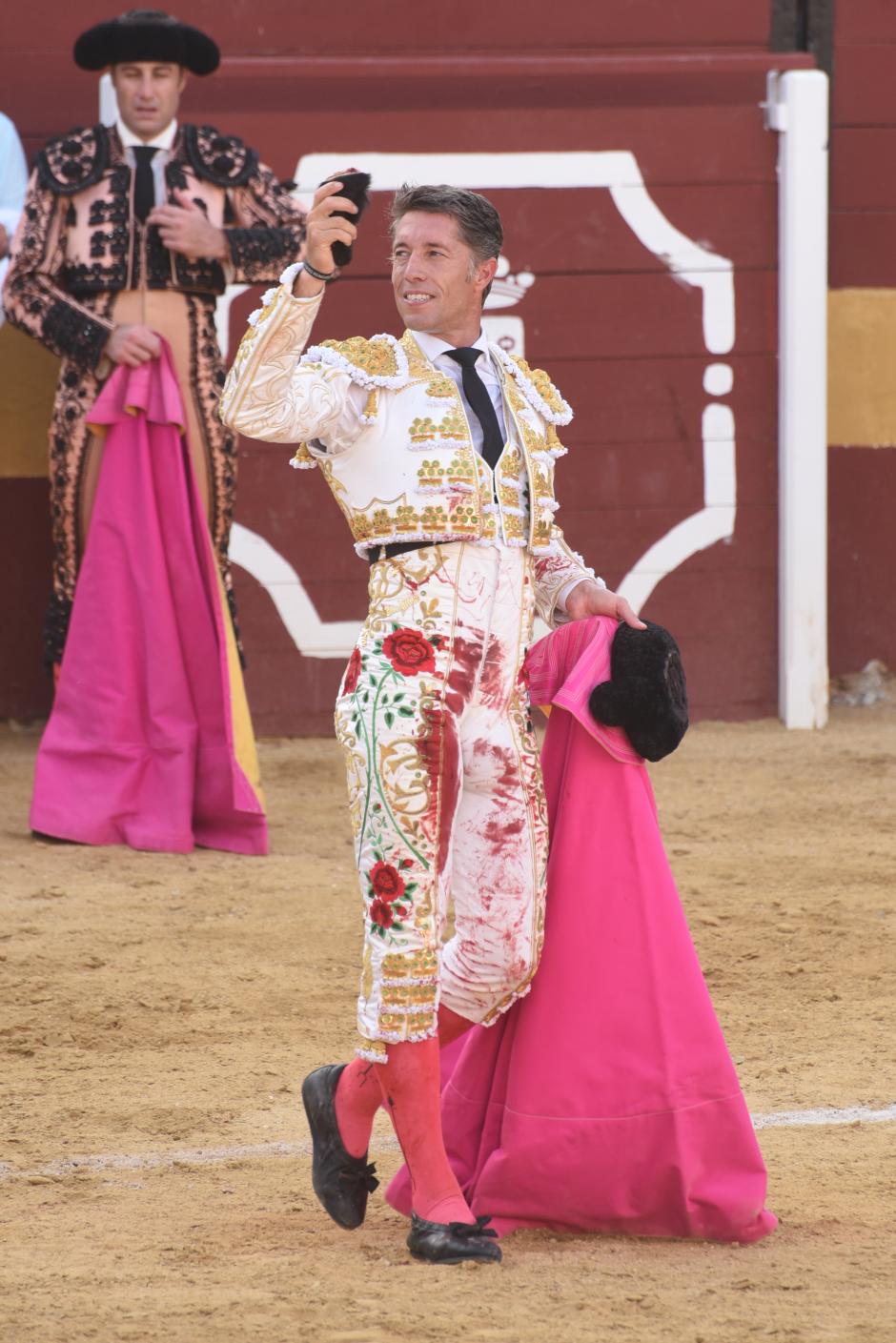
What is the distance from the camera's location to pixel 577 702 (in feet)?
9.80

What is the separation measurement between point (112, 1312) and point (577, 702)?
104 cm

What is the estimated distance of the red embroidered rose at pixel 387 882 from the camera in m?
2.79

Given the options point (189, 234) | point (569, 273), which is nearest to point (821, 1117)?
point (189, 234)

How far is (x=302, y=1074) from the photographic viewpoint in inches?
146

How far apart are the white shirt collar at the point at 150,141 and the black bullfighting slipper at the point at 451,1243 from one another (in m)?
3.43

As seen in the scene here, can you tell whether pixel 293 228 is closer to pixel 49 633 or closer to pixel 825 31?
pixel 49 633

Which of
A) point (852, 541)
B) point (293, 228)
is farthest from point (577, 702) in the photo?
point (852, 541)

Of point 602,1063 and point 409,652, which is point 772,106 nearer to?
point 409,652

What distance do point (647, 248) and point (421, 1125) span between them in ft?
14.6

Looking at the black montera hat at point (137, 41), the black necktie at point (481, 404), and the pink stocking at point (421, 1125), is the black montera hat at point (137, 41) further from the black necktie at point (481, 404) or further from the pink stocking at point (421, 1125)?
the pink stocking at point (421, 1125)

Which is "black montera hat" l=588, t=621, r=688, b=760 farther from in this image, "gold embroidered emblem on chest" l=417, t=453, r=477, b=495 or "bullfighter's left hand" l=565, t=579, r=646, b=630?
"gold embroidered emblem on chest" l=417, t=453, r=477, b=495

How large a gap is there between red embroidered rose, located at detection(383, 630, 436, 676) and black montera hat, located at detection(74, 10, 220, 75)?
306 cm

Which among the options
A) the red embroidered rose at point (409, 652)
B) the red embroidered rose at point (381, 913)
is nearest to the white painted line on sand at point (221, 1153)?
the red embroidered rose at point (381, 913)

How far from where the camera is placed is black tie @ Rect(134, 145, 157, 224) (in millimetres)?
5340
